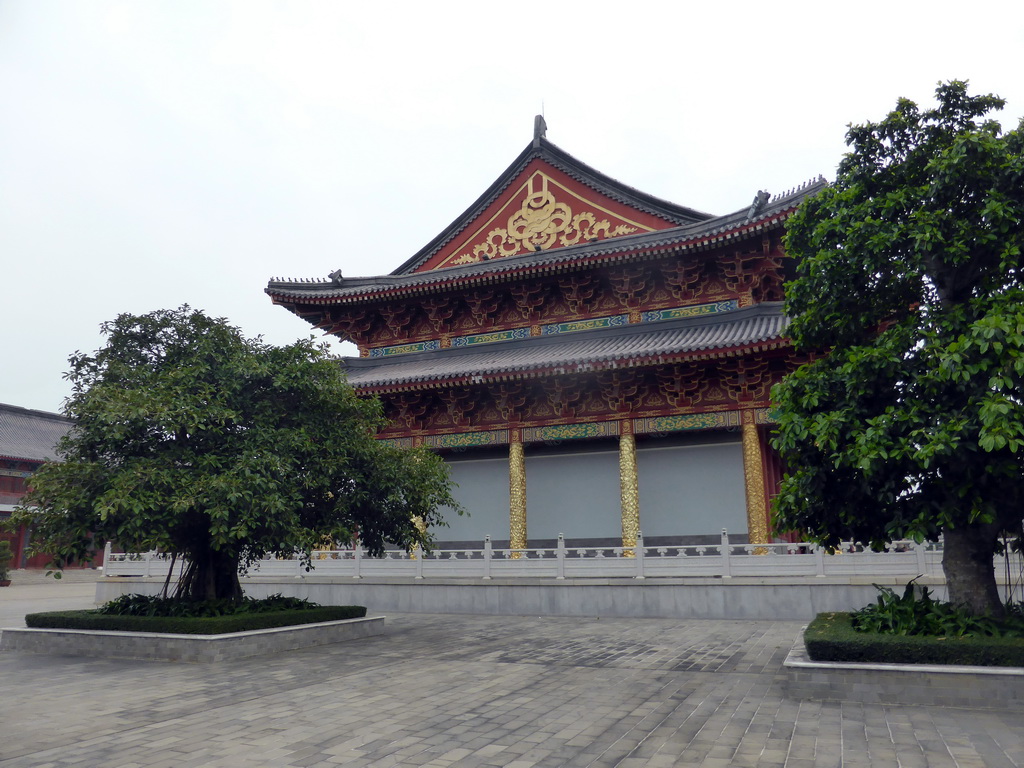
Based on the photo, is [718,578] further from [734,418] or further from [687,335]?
[687,335]

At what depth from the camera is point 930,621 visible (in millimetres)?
7973

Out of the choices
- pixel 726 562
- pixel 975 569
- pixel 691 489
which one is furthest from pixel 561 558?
pixel 975 569

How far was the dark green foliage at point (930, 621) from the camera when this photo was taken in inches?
301

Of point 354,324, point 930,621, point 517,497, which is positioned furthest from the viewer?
point 354,324

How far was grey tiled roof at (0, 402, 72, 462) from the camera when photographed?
4056 centimetres

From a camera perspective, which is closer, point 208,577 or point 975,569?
point 975,569

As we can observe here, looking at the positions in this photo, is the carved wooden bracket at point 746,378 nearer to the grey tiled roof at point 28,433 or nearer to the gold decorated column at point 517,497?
the gold decorated column at point 517,497

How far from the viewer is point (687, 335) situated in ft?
61.5

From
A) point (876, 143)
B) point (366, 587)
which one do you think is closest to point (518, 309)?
point (366, 587)

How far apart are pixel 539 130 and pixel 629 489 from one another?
12.6m

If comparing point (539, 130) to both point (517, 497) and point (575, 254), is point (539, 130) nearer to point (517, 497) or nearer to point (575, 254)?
point (575, 254)

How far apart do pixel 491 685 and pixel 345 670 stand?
7.36 feet

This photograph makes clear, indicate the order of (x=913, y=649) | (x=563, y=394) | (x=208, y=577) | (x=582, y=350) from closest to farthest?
(x=913, y=649) → (x=208, y=577) → (x=563, y=394) → (x=582, y=350)

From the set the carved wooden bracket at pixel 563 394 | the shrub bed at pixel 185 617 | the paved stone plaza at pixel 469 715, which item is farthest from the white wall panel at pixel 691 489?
the shrub bed at pixel 185 617
